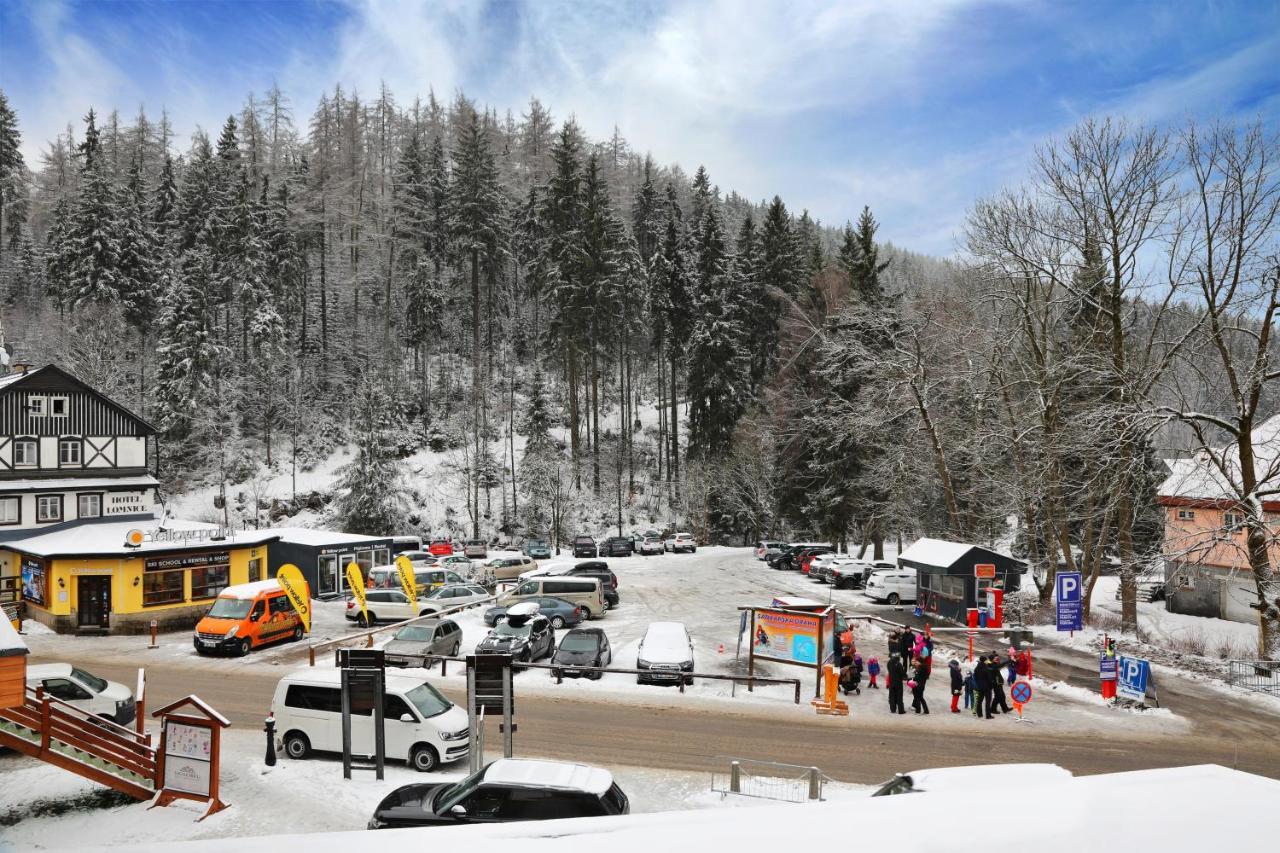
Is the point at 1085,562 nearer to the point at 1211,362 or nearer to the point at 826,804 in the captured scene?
the point at 1211,362

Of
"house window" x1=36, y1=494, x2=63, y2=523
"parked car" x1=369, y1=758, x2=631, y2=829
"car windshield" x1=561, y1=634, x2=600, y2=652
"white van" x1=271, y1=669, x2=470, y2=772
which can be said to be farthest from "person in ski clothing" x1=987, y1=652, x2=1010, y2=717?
"house window" x1=36, y1=494, x2=63, y2=523

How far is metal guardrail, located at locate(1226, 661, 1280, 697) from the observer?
1898 cm

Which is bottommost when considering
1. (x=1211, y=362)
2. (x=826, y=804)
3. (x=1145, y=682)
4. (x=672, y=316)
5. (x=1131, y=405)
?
(x=1145, y=682)

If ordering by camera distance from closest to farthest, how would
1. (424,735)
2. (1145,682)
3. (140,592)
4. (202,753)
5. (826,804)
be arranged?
(826,804), (202,753), (424,735), (1145,682), (140,592)

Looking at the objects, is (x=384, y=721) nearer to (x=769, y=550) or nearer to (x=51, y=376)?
(x=51, y=376)

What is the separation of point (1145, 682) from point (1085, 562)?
13669mm

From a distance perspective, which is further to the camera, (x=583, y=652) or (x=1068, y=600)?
(x=1068, y=600)

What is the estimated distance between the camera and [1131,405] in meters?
20.6

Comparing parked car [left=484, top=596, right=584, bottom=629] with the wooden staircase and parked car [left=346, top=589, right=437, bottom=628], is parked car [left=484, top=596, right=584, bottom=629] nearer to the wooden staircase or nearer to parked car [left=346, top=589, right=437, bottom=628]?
parked car [left=346, top=589, right=437, bottom=628]

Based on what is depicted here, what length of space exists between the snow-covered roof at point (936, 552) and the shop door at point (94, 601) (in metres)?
29.9

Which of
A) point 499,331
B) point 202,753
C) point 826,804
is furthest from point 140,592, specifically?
point 499,331

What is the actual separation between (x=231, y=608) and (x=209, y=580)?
6.72 meters

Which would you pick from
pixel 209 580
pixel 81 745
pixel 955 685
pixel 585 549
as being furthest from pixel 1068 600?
pixel 209 580

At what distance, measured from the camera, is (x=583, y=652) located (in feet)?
67.4
